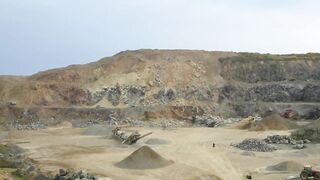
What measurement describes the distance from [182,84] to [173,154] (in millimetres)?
32774

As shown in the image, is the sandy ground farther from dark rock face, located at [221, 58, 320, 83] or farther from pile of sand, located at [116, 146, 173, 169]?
dark rock face, located at [221, 58, 320, 83]

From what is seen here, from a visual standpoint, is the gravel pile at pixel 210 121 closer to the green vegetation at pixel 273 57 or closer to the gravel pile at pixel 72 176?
the green vegetation at pixel 273 57

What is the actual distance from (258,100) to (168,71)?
12.7 m

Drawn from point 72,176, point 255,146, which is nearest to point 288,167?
point 255,146

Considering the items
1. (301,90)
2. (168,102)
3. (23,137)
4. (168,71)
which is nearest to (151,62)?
(168,71)

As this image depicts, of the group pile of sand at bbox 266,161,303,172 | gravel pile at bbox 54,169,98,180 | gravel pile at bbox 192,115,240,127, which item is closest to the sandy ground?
pile of sand at bbox 266,161,303,172

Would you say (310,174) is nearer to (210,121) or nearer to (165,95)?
(210,121)

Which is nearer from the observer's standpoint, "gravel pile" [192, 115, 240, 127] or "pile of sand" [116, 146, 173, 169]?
"pile of sand" [116, 146, 173, 169]

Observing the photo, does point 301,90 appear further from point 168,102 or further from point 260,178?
point 260,178

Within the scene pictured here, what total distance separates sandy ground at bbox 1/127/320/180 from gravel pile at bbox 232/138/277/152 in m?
0.74

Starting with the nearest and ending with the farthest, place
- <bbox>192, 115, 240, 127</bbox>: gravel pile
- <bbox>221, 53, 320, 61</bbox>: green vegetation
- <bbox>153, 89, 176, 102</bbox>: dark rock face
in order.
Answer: <bbox>192, 115, 240, 127</bbox>: gravel pile < <bbox>153, 89, 176, 102</bbox>: dark rock face < <bbox>221, 53, 320, 61</bbox>: green vegetation

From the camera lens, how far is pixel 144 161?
31.0 m

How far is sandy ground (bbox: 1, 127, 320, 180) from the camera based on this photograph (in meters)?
29.4

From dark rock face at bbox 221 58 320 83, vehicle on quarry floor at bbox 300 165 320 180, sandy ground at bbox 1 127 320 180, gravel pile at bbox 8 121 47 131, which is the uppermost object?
dark rock face at bbox 221 58 320 83
